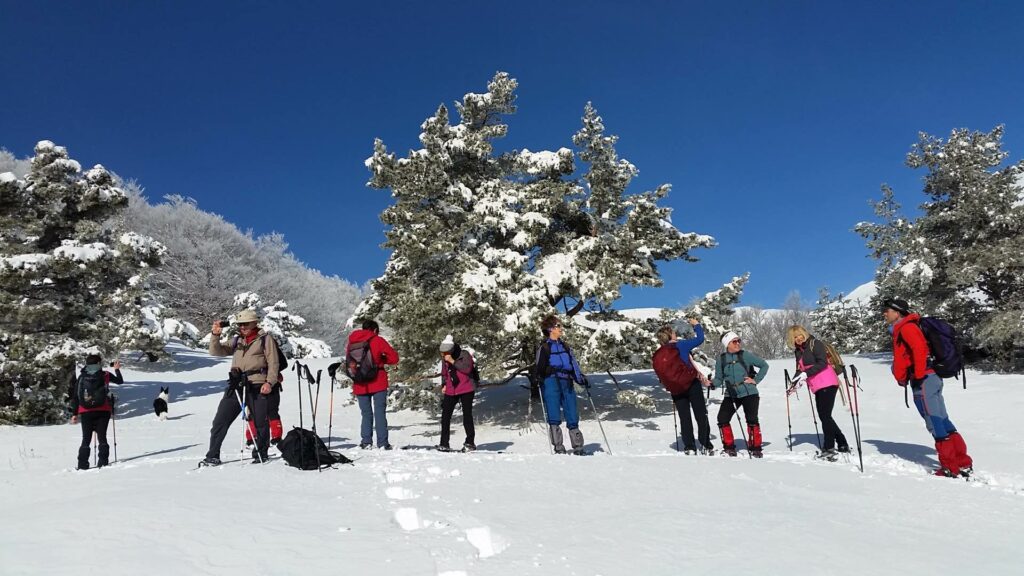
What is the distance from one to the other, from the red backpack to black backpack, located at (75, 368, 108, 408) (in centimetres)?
836

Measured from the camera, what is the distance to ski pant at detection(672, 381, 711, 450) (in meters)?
8.51

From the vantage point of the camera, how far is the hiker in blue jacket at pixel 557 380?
8258 mm

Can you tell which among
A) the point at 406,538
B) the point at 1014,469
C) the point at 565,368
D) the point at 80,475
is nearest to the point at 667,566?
the point at 406,538

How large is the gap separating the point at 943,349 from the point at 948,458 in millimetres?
1306

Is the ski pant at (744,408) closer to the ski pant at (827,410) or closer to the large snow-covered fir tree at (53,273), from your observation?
the ski pant at (827,410)

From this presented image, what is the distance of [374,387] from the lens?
8.69 meters

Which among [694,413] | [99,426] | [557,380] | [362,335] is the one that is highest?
[362,335]

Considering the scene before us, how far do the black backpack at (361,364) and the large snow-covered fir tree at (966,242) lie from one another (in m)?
19.5

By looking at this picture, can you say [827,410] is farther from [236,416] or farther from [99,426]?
[99,426]

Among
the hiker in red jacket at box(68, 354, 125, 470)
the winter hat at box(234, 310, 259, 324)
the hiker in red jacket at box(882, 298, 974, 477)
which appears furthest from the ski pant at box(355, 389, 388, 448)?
the hiker in red jacket at box(882, 298, 974, 477)

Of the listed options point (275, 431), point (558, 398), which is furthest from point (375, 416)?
point (558, 398)

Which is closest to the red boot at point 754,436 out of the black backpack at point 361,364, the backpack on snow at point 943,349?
the backpack on snow at point 943,349

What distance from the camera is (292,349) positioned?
31.6m

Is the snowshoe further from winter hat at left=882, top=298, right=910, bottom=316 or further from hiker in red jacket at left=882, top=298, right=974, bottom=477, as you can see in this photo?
winter hat at left=882, top=298, right=910, bottom=316
